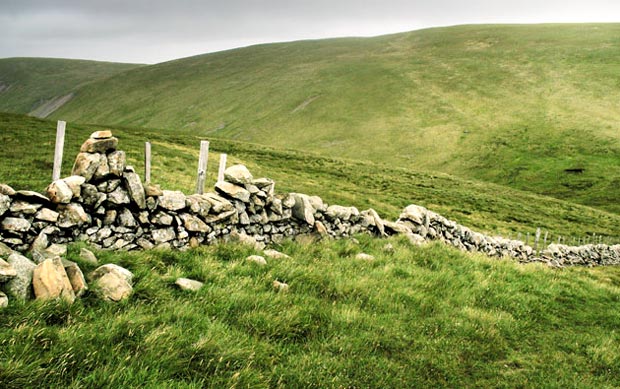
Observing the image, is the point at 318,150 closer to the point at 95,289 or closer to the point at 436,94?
the point at 436,94

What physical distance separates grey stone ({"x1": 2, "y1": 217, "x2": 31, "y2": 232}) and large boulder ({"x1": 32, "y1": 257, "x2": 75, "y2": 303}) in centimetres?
185

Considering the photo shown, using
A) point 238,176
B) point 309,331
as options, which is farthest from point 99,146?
point 309,331

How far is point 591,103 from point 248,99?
86.8 meters

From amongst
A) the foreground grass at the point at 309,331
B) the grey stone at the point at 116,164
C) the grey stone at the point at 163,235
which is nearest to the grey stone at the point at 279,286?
the foreground grass at the point at 309,331

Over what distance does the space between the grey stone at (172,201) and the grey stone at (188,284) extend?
8.95ft

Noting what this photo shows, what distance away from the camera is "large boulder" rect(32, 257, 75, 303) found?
5336 mm

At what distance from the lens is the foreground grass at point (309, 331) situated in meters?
4.52

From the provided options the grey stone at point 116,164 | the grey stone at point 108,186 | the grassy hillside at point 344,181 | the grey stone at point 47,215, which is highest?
the grey stone at point 116,164

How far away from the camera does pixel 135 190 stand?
343 inches

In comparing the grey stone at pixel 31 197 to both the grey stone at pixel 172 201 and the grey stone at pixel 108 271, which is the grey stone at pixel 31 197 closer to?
the grey stone at pixel 108 271

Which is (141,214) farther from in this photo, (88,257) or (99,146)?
(88,257)

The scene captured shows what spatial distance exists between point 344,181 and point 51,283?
4279 cm

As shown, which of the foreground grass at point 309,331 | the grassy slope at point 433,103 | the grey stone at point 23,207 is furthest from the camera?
the grassy slope at point 433,103

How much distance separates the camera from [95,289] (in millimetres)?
5828
